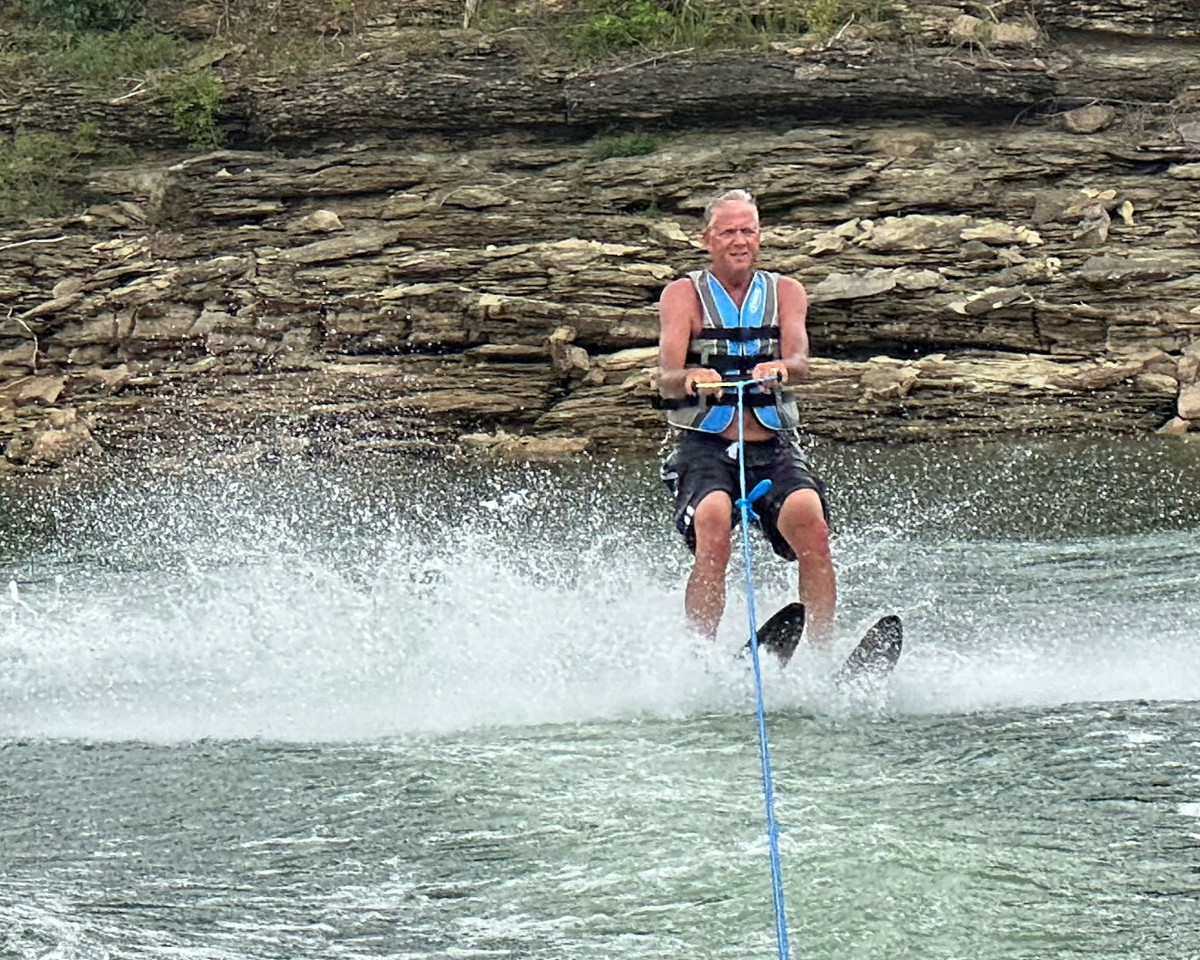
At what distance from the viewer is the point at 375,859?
4016 millimetres

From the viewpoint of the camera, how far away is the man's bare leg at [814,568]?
5.48 m

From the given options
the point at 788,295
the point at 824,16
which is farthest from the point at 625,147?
the point at 788,295

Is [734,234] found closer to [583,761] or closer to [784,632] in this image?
[784,632]

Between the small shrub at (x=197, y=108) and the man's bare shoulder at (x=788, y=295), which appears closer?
the man's bare shoulder at (x=788, y=295)

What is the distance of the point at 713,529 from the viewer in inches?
217

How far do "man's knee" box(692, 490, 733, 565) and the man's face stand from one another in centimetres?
84

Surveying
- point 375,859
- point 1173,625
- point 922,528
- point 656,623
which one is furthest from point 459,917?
point 922,528

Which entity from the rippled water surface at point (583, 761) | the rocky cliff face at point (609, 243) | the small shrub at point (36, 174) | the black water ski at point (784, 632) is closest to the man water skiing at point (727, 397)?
the black water ski at point (784, 632)

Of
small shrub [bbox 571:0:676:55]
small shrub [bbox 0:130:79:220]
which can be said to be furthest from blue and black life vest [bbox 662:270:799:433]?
small shrub [bbox 0:130:79:220]

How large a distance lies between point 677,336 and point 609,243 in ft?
35.7

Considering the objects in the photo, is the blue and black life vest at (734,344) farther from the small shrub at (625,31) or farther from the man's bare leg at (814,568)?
the small shrub at (625,31)

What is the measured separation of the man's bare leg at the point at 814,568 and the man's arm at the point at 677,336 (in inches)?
22.2

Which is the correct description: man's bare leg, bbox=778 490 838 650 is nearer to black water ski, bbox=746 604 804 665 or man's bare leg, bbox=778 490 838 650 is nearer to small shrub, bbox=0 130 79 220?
black water ski, bbox=746 604 804 665

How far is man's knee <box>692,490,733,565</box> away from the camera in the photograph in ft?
18.1
